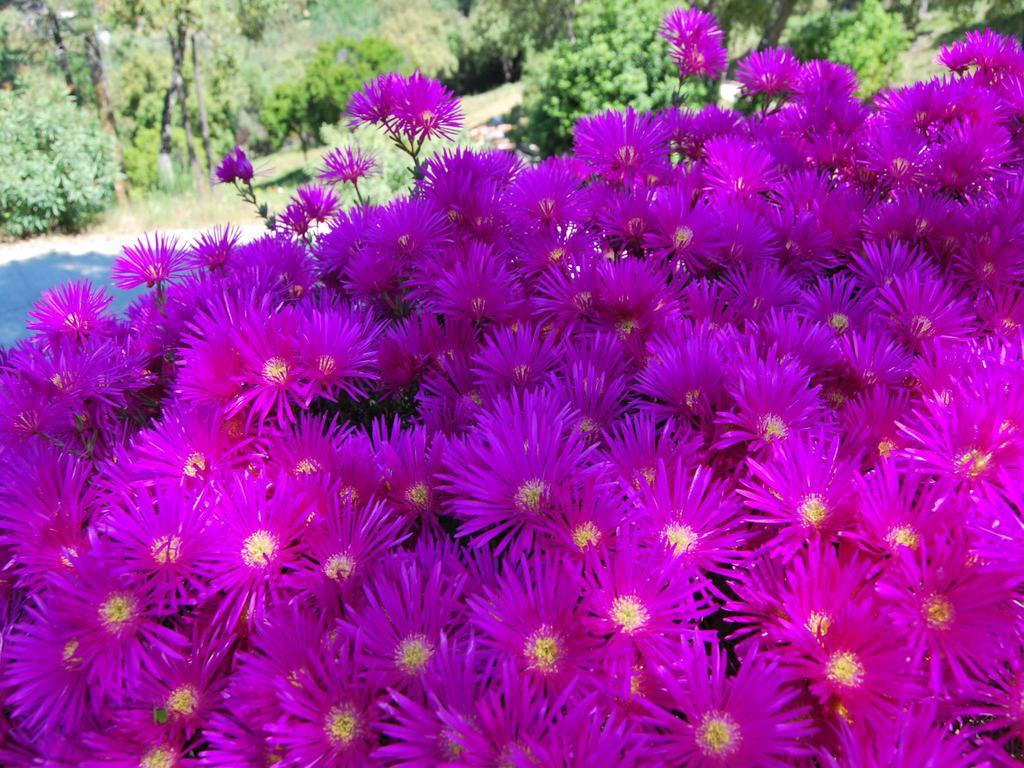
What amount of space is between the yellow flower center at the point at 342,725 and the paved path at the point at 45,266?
502 cm

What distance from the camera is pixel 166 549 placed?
0.48 metres

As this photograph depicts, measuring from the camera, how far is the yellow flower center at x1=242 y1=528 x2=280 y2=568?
495 millimetres

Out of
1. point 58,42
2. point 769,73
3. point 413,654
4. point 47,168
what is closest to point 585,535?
point 413,654

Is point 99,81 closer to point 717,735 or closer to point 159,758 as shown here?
point 159,758

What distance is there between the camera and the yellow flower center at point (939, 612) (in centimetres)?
43

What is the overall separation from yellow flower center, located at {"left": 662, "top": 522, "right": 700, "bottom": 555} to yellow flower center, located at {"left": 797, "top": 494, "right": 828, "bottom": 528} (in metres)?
0.08

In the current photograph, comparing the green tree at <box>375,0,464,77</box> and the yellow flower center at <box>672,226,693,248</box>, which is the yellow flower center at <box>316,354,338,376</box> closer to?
the yellow flower center at <box>672,226,693,248</box>

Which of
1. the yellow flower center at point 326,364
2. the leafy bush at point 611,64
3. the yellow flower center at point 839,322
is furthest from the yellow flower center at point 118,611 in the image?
the leafy bush at point 611,64

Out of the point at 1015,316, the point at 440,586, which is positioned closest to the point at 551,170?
the point at 1015,316

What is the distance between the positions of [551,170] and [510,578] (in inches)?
33.3

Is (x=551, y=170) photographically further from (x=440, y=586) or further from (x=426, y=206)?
(x=440, y=586)

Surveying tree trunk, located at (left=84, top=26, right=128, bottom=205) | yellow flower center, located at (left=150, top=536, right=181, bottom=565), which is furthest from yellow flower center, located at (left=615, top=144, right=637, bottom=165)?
tree trunk, located at (left=84, top=26, right=128, bottom=205)

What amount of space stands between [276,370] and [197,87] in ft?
51.5

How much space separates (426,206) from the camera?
1.05 metres
